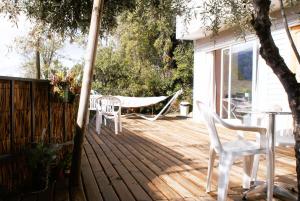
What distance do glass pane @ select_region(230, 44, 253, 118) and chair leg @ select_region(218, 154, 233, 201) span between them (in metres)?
4.69

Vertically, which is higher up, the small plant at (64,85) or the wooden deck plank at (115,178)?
the small plant at (64,85)

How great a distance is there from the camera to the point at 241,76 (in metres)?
7.37

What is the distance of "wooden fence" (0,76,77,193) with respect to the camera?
253 cm

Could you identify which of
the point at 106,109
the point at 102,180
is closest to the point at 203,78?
the point at 106,109

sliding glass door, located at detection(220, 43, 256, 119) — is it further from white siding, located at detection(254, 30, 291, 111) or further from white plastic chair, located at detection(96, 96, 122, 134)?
white plastic chair, located at detection(96, 96, 122, 134)

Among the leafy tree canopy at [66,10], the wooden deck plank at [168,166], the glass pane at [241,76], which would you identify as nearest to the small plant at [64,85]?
the leafy tree canopy at [66,10]

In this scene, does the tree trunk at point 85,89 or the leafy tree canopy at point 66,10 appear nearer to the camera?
the tree trunk at point 85,89

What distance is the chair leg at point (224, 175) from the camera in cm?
228

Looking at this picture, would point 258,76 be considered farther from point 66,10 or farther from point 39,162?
point 39,162

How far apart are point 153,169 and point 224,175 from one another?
52.0 inches

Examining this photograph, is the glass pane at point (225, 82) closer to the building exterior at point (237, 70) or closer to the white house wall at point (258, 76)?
the building exterior at point (237, 70)

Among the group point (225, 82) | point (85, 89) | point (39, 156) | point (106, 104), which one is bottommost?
point (39, 156)

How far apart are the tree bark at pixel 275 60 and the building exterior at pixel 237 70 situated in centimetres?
357

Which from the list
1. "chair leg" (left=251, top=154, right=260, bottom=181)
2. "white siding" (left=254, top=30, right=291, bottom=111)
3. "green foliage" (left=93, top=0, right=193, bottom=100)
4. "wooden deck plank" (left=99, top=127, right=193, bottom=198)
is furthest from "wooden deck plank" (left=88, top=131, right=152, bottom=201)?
"green foliage" (left=93, top=0, right=193, bottom=100)
